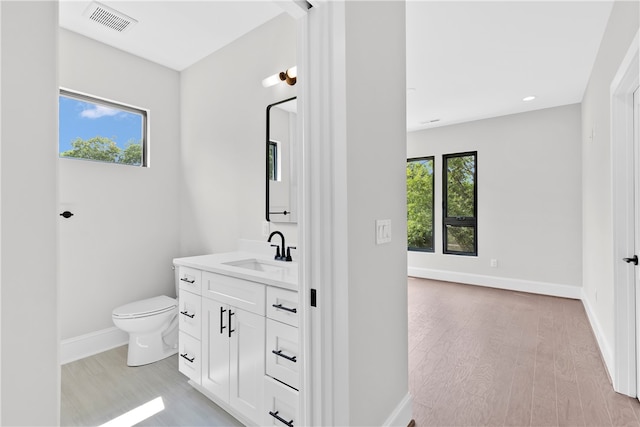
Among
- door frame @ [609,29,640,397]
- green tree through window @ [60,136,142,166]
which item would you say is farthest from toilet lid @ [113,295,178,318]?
door frame @ [609,29,640,397]

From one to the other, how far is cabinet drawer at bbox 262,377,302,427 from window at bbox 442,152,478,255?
4306mm

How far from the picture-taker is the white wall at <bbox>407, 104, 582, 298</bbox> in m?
4.18

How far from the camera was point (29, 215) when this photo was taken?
0.44 m

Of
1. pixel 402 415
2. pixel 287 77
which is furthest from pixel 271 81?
pixel 402 415

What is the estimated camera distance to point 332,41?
1207 millimetres

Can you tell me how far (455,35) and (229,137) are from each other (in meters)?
2.01

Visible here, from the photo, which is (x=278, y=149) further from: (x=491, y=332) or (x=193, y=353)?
(x=491, y=332)

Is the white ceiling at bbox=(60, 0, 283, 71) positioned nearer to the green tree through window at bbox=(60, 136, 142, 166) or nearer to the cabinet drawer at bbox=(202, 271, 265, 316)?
the green tree through window at bbox=(60, 136, 142, 166)

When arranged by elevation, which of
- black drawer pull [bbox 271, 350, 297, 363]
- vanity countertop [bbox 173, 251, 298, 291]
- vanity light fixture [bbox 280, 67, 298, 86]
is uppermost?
vanity light fixture [bbox 280, 67, 298, 86]

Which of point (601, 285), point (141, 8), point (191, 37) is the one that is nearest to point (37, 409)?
point (141, 8)

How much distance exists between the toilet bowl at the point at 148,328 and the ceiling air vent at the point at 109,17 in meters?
2.18

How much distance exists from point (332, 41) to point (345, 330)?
43.1 inches

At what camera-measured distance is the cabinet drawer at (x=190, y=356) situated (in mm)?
2012

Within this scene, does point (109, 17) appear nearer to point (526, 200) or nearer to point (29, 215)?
point (29, 215)
